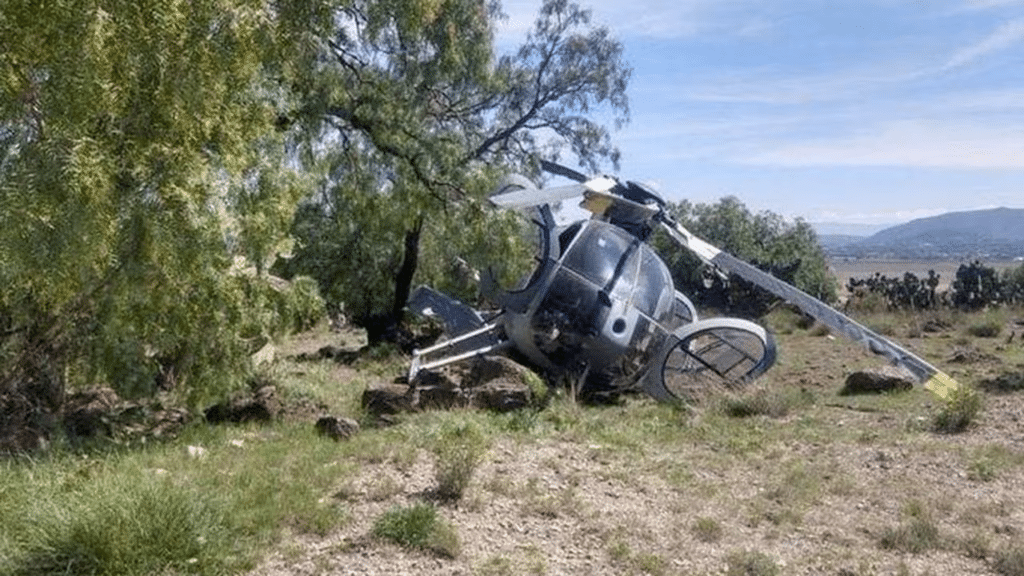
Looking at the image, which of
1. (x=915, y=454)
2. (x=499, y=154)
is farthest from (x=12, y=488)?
(x=499, y=154)

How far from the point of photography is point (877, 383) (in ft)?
41.9

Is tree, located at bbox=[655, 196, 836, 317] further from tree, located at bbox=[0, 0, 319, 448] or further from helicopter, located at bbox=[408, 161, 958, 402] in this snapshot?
tree, located at bbox=[0, 0, 319, 448]

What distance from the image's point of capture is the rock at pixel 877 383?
41.8 ft

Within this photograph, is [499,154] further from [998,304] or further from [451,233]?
[998,304]

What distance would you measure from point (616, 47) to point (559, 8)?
186 centimetres

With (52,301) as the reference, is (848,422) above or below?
below

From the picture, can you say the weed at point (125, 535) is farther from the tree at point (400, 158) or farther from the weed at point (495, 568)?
the tree at point (400, 158)

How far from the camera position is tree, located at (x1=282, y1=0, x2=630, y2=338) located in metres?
12.8

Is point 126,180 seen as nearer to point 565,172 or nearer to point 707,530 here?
point 707,530

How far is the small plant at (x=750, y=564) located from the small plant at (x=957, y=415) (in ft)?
15.7

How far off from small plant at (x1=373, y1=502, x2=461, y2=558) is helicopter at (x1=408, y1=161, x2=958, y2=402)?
20.4 feet

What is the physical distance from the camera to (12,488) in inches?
248

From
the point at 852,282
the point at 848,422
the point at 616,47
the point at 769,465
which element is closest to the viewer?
the point at 769,465

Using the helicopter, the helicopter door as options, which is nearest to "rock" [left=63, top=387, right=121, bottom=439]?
the helicopter
